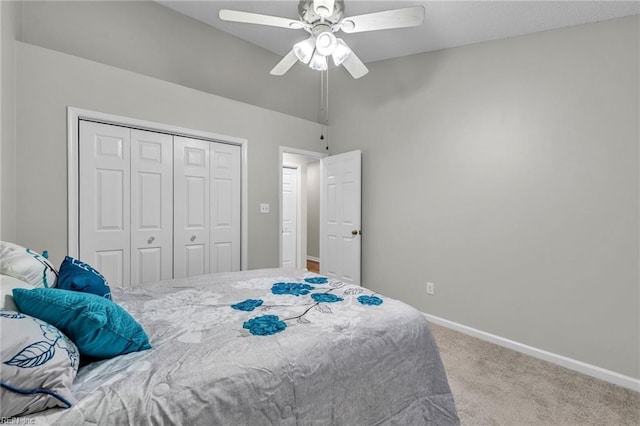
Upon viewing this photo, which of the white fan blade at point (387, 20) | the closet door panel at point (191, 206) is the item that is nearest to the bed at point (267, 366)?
the closet door panel at point (191, 206)

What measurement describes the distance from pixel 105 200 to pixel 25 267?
1563 millimetres

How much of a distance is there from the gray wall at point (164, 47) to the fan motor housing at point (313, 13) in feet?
6.12

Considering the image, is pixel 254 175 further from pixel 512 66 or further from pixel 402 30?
pixel 512 66

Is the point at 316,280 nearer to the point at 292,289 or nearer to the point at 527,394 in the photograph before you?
the point at 292,289

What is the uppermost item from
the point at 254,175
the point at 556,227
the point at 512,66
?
the point at 512,66

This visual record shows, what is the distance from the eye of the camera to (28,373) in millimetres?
748

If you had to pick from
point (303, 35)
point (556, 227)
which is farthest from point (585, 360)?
point (303, 35)

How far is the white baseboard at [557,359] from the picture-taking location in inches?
86.4

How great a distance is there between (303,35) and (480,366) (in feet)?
12.5

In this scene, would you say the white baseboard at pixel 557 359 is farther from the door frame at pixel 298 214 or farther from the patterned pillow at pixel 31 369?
the patterned pillow at pixel 31 369

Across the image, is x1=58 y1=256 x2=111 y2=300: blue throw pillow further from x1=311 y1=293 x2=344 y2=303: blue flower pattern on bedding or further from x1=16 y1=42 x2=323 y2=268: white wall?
x1=16 y1=42 x2=323 y2=268: white wall

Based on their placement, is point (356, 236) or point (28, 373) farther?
point (356, 236)

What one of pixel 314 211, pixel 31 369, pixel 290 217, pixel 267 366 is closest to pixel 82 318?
pixel 31 369

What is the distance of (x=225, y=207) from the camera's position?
11.1 ft
